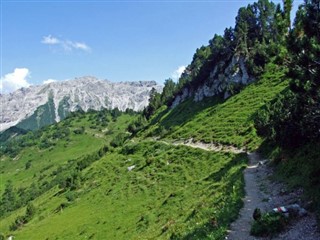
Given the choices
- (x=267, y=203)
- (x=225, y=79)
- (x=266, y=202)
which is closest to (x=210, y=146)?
(x=225, y=79)

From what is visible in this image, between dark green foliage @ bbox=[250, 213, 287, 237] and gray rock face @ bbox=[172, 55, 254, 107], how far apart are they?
107 meters

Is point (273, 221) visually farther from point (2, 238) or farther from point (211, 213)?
point (2, 238)

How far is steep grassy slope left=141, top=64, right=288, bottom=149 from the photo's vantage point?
87694 mm

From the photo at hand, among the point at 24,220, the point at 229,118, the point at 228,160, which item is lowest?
the point at 24,220

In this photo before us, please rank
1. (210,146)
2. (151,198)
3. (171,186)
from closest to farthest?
1. (151,198)
2. (171,186)
3. (210,146)

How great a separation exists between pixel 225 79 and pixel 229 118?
3801cm

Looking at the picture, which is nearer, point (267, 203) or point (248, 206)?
point (248, 206)

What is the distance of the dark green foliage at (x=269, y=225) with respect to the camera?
24505 millimetres

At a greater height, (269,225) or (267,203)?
(269,225)

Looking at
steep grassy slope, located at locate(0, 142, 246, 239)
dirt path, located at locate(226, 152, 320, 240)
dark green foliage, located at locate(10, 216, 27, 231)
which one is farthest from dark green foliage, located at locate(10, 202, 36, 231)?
dirt path, located at locate(226, 152, 320, 240)

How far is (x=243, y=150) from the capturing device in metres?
74.1

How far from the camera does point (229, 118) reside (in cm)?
10444

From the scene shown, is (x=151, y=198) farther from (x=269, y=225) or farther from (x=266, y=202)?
(x=269, y=225)

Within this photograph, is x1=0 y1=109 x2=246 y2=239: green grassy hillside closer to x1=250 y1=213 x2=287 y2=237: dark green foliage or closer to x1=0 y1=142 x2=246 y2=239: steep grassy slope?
x1=0 y1=142 x2=246 y2=239: steep grassy slope
